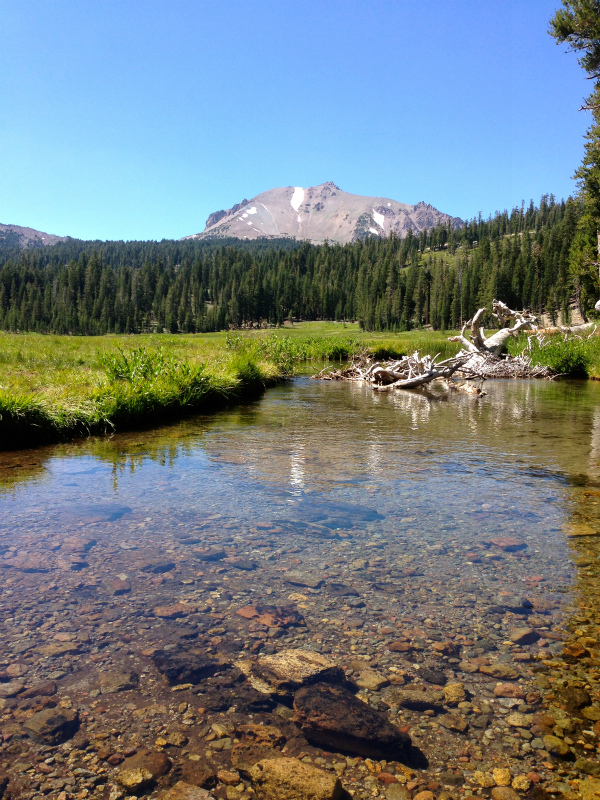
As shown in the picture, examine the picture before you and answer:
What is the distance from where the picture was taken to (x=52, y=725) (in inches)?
118

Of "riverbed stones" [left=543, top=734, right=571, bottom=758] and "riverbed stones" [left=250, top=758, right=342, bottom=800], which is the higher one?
"riverbed stones" [left=543, top=734, right=571, bottom=758]

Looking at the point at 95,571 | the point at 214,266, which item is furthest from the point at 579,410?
the point at 214,266

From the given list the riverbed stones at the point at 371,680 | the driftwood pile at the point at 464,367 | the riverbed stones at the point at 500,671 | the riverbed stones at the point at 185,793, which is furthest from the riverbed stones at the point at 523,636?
the driftwood pile at the point at 464,367

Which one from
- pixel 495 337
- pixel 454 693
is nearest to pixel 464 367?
pixel 495 337

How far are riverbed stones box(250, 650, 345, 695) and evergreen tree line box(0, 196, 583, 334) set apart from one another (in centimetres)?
10396

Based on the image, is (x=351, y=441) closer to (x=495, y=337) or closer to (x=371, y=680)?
(x=371, y=680)

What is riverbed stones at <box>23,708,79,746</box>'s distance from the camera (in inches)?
114

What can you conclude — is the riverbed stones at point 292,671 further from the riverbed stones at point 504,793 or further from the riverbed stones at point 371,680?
the riverbed stones at point 504,793

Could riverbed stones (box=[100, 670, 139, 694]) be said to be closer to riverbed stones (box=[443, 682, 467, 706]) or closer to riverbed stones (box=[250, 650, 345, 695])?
riverbed stones (box=[250, 650, 345, 695])

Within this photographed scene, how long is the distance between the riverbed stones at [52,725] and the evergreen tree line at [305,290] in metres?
105

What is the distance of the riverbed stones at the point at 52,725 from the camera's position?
2.90 metres

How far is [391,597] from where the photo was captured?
4.57 m

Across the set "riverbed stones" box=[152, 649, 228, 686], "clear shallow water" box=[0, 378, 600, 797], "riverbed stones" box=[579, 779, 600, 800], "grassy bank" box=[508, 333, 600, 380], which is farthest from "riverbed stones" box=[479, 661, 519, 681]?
"grassy bank" box=[508, 333, 600, 380]

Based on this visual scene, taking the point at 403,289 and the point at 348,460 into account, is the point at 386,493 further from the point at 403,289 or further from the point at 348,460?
the point at 403,289
